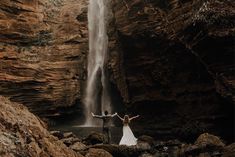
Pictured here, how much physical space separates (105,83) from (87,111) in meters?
2.64

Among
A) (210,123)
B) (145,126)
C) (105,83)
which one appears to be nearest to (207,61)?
(210,123)

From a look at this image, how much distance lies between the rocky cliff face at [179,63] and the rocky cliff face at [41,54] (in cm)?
478

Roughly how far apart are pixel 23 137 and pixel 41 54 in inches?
913

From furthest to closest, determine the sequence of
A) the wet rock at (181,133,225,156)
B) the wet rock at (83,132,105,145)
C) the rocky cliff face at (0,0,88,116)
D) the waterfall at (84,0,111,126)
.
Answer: the waterfall at (84,0,111,126) → the rocky cliff face at (0,0,88,116) → the wet rock at (83,132,105,145) → the wet rock at (181,133,225,156)

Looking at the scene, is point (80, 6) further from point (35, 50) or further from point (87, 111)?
point (87, 111)

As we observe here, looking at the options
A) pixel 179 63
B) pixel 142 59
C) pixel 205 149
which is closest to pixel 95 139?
pixel 205 149

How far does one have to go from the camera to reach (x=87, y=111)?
28.5m

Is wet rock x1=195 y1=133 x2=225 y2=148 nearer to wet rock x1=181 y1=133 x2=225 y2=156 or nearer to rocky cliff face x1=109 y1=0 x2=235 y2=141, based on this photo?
wet rock x1=181 y1=133 x2=225 y2=156

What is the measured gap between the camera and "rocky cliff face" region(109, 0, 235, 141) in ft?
62.1

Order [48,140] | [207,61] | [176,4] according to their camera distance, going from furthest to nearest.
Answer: [176,4]
[207,61]
[48,140]

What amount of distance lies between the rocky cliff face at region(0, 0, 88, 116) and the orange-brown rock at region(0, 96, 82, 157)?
1919cm

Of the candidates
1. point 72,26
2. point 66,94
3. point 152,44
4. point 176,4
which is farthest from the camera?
point 72,26

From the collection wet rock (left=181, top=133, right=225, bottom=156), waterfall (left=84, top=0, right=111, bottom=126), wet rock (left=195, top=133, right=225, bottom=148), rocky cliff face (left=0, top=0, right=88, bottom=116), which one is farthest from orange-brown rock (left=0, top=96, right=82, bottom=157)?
waterfall (left=84, top=0, right=111, bottom=126)

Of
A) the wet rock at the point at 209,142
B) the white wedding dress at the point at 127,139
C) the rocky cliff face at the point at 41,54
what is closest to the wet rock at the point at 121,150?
the white wedding dress at the point at 127,139
